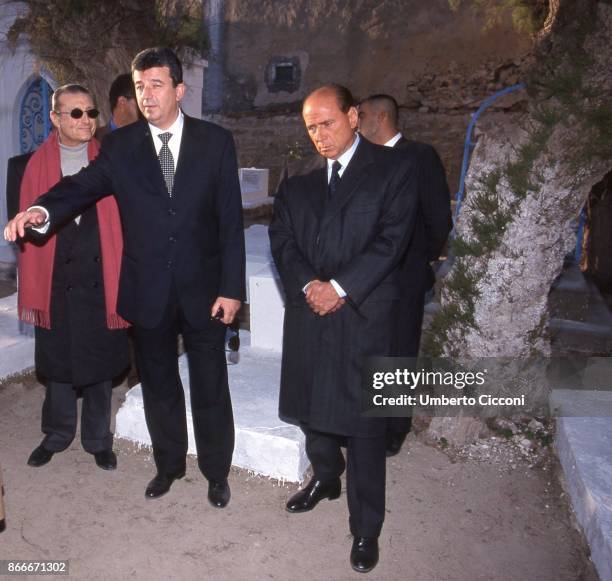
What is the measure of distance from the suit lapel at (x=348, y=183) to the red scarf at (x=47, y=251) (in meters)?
1.28

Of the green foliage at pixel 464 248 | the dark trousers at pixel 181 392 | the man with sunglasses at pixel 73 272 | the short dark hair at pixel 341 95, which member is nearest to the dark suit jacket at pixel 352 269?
the short dark hair at pixel 341 95

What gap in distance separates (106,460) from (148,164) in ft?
6.07

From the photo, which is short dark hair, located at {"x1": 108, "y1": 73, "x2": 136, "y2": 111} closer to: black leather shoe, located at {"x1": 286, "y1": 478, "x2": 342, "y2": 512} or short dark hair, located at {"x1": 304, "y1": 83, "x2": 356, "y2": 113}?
short dark hair, located at {"x1": 304, "y1": 83, "x2": 356, "y2": 113}

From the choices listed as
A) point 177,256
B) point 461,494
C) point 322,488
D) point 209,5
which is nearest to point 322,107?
point 177,256

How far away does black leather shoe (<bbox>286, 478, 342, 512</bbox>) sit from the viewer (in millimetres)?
3373

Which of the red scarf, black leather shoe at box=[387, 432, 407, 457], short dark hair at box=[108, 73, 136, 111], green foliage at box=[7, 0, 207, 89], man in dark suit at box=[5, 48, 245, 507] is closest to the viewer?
man in dark suit at box=[5, 48, 245, 507]

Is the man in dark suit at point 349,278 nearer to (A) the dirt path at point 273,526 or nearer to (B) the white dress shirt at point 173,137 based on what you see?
(A) the dirt path at point 273,526

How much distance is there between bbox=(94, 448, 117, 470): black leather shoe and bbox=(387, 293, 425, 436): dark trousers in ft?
5.52

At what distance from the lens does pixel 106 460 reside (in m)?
3.77

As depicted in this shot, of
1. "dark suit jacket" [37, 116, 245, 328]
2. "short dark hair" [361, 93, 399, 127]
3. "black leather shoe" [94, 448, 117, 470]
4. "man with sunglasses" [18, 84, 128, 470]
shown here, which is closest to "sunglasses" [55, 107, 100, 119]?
"man with sunglasses" [18, 84, 128, 470]

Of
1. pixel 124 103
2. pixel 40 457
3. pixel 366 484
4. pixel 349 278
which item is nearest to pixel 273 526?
pixel 366 484

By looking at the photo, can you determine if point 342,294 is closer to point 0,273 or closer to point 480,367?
point 480,367

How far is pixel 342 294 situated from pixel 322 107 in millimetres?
A: 829

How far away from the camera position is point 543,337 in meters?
4.23
